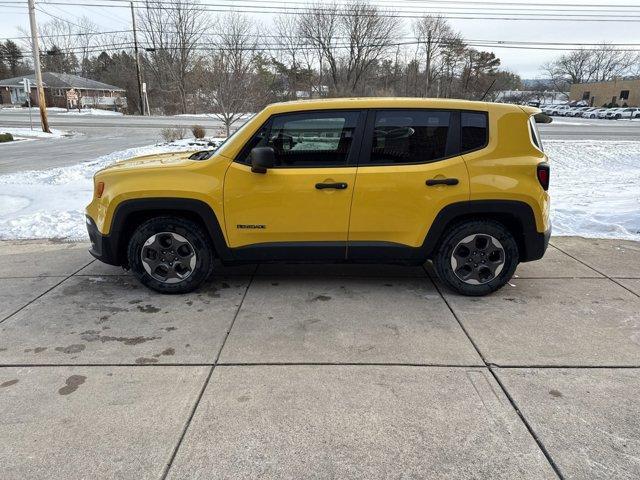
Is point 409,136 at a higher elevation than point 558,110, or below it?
below

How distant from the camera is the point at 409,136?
164 inches

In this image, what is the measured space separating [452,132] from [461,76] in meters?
53.5

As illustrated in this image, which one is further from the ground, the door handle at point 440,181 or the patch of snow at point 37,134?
the door handle at point 440,181

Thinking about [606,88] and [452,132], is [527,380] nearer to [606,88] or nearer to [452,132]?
[452,132]

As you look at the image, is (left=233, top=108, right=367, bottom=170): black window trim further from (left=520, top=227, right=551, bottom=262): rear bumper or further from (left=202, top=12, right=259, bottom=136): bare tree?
(left=202, top=12, right=259, bottom=136): bare tree

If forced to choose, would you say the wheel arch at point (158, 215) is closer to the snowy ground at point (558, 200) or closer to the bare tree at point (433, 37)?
the snowy ground at point (558, 200)

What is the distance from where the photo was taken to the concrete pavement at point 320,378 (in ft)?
7.82

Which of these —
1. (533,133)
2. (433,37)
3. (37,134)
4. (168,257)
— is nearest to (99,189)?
(168,257)

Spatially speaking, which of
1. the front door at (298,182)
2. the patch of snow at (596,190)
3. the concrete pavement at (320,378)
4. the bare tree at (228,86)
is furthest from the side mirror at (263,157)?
the bare tree at (228,86)

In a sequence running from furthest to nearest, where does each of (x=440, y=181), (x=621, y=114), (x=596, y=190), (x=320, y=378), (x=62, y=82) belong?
(x=62, y=82)
(x=621, y=114)
(x=596, y=190)
(x=440, y=181)
(x=320, y=378)

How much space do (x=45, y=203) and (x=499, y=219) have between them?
7435 mm

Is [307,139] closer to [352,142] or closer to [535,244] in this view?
[352,142]

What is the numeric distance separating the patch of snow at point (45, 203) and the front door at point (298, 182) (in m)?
3.35

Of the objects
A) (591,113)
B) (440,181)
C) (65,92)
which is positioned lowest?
(440,181)
